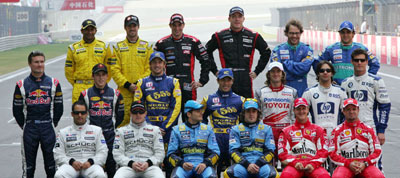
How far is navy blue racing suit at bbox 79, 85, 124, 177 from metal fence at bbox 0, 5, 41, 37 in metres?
38.4

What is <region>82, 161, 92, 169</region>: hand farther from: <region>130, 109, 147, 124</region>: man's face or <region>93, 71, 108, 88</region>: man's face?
<region>93, 71, 108, 88</region>: man's face

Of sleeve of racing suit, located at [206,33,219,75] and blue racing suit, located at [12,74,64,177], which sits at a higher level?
sleeve of racing suit, located at [206,33,219,75]

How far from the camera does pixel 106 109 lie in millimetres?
8836

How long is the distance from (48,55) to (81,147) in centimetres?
3202

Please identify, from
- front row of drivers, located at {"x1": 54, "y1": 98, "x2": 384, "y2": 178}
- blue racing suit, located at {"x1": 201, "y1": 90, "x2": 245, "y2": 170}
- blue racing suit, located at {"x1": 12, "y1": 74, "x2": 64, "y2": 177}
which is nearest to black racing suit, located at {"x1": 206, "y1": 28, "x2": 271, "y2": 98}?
blue racing suit, located at {"x1": 201, "y1": 90, "x2": 245, "y2": 170}

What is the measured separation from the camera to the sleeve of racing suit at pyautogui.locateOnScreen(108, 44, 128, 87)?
372 inches

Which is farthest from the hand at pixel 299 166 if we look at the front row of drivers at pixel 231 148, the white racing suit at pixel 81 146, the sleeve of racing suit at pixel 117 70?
the sleeve of racing suit at pixel 117 70

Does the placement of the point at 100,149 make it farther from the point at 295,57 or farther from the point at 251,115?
the point at 295,57

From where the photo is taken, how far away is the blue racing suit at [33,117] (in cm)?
881

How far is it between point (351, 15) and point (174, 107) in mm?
38358

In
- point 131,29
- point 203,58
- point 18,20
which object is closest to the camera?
point 131,29

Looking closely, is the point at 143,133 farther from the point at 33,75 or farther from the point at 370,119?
the point at 370,119

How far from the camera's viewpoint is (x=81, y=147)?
834 cm

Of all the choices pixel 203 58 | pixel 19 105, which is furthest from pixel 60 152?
pixel 203 58
